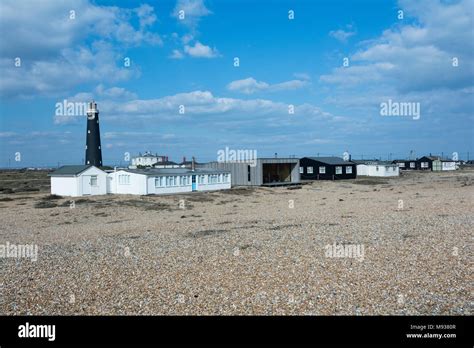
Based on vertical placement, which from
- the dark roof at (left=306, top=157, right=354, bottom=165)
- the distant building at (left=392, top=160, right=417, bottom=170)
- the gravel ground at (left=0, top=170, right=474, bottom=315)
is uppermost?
the dark roof at (left=306, top=157, right=354, bottom=165)

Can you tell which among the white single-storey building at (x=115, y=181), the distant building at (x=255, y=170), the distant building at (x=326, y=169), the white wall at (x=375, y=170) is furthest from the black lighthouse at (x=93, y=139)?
the white wall at (x=375, y=170)

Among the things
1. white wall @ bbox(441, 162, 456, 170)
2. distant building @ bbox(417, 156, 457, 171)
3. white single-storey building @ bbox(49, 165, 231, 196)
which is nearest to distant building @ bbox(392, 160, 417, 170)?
distant building @ bbox(417, 156, 457, 171)

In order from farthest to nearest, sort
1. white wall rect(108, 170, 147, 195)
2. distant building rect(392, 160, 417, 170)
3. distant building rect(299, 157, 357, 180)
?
distant building rect(392, 160, 417, 170)
distant building rect(299, 157, 357, 180)
white wall rect(108, 170, 147, 195)

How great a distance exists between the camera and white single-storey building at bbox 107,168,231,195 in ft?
150

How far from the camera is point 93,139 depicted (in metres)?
65.4

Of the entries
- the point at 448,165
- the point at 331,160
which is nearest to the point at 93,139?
the point at 331,160

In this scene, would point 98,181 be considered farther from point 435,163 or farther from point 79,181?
point 435,163

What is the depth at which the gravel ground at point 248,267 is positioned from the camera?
1104 cm

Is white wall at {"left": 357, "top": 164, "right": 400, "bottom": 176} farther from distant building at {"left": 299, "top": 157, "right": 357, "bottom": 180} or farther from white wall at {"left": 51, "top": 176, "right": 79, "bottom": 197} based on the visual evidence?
white wall at {"left": 51, "top": 176, "right": 79, "bottom": 197}

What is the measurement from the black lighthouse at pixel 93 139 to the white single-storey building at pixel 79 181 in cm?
1806

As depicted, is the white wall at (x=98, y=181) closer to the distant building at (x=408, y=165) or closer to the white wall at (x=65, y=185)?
the white wall at (x=65, y=185)

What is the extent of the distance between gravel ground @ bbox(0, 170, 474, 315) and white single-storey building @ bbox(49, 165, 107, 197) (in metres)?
16.6
